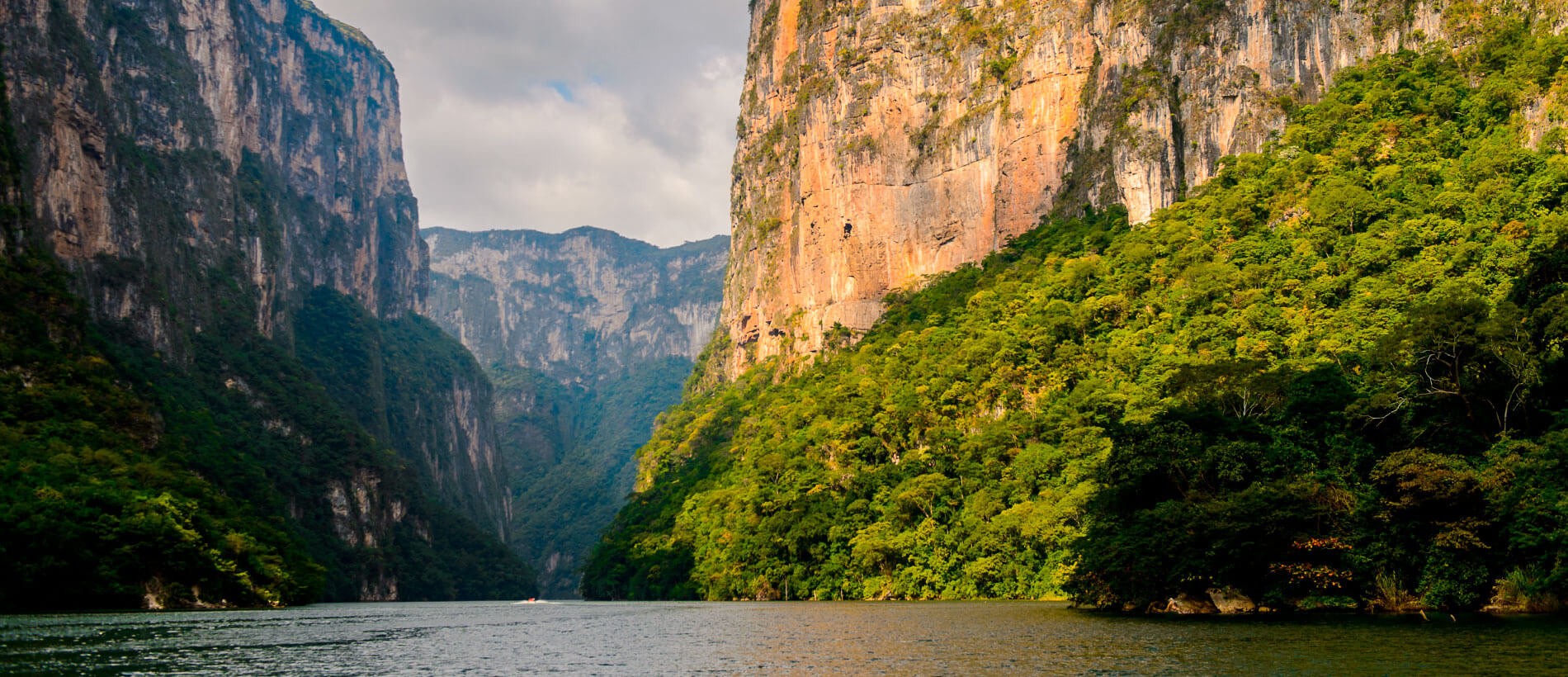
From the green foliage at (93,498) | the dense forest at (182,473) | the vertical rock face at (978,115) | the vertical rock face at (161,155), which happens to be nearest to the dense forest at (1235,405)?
the vertical rock face at (978,115)

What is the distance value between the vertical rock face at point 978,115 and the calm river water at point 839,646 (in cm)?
5938

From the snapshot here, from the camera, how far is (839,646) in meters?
35.6

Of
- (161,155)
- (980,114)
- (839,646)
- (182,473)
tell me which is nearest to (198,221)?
(161,155)

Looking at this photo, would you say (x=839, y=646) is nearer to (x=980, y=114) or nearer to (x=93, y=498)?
(x=93, y=498)

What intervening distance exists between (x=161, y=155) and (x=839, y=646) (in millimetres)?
132780

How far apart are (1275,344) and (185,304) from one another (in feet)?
382

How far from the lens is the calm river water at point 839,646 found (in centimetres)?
2675

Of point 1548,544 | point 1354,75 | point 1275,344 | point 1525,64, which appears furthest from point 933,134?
point 1548,544

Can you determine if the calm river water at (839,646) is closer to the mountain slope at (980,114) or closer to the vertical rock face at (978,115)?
the mountain slope at (980,114)

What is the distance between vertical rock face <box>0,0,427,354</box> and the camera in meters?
106

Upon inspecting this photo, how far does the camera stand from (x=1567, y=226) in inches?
1897

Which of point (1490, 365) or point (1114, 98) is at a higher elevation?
point (1114, 98)

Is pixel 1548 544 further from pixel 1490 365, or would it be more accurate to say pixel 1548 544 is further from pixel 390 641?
pixel 390 641

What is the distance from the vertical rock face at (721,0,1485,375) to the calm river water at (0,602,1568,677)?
59375 mm
